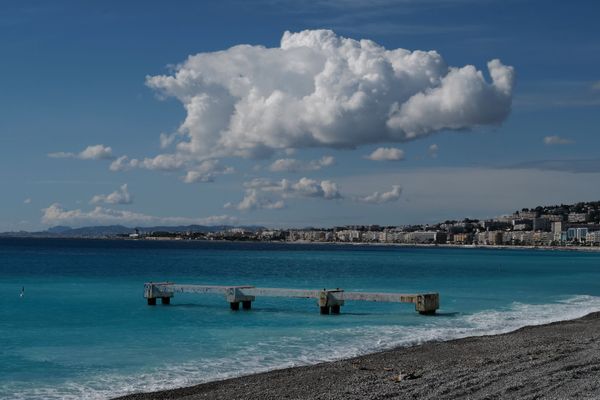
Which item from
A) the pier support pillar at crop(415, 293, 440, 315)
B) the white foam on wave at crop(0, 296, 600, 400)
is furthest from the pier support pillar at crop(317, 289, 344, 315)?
the white foam on wave at crop(0, 296, 600, 400)

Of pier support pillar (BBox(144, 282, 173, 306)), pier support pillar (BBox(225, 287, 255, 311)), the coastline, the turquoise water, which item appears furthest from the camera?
pier support pillar (BBox(144, 282, 173, 306))

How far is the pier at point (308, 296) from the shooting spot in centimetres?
3391

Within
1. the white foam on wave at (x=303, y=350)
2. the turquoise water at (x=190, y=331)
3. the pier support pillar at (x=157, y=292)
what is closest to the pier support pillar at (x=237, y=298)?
the turquoise water at (x=190, y=331)

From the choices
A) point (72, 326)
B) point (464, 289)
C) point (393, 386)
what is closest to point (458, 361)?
point (393, 386)

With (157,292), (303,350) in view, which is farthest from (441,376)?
(157,292)

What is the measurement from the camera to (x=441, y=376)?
17.0 metres

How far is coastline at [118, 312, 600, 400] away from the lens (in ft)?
49.4

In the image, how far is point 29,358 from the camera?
73.2ft

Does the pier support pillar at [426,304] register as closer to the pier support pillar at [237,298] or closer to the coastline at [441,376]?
the pier support pillar at [237,298]

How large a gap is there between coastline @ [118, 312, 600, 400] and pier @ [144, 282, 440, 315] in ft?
33.2

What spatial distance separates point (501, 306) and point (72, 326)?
21.3 metres

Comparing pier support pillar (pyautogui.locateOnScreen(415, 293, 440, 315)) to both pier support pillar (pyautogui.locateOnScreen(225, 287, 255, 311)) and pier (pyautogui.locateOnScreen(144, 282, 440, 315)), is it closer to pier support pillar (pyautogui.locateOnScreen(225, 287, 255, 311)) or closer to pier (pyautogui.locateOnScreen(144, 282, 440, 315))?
pier (pyautogui.locateOnScreen(144, 282, 440, 315))

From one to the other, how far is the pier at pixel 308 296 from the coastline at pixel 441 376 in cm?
1013

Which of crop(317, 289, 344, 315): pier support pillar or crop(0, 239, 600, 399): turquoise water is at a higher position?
crop(317, 289, 344, 315): pier support pillar
